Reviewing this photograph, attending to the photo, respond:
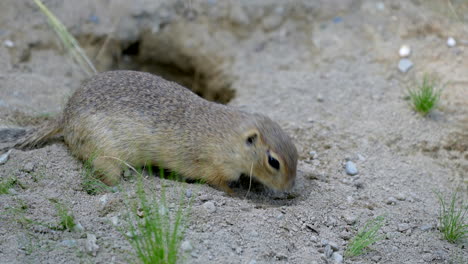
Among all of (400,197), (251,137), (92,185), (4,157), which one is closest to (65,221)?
(92,185)

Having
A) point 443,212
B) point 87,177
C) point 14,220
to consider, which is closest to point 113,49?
point 87,177

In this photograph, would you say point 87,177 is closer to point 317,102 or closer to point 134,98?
point 134,98

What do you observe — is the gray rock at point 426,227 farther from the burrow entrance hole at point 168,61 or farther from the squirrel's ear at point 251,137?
the burrow entrance hole at point 168,61

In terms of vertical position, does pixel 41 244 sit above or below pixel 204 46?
below

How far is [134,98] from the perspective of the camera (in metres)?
4.48

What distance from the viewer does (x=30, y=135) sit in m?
4.56

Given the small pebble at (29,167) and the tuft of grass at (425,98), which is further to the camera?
the tuft of grass at (425,98)

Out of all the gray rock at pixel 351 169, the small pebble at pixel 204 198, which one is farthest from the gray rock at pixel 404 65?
the small pebble at pixel 204 198

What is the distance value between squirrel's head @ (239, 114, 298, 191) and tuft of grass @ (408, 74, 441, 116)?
1947 millimetres

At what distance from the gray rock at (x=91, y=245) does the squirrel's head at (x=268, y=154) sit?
1.54 metres

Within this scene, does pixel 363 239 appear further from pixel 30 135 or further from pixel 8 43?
pixel 8 43

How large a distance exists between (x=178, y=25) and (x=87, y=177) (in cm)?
338

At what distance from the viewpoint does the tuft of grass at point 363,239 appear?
3617 mm

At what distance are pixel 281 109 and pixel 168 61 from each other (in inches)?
81.9
